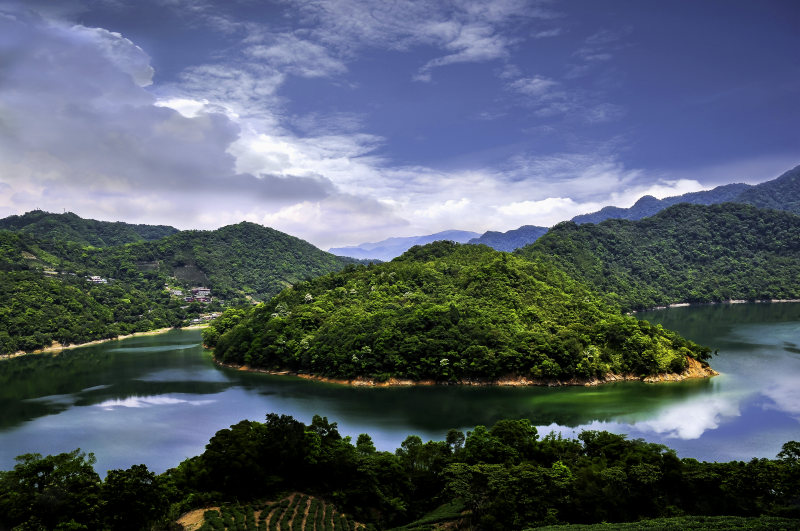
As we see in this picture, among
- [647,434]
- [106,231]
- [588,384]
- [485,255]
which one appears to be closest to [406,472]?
[647,434]

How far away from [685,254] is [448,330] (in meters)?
95.4

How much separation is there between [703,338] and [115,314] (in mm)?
83022

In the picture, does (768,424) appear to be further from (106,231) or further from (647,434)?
(106,231)

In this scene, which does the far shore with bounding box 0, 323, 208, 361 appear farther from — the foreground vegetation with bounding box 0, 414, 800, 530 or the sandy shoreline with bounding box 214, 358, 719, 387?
the foreground vegetation with bounding box 0, 414, 800, 530

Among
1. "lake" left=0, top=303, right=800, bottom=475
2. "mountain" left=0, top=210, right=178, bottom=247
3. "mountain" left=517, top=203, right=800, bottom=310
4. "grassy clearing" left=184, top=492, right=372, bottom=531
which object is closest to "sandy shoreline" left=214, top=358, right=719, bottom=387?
"lake" left=0, top=303, right=800, bottom=475

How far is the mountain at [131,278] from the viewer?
66562 millimetres

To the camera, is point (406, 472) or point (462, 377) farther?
point (462, 377)

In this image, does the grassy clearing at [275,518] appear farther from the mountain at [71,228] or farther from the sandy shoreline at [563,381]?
the mountain at [71,228]

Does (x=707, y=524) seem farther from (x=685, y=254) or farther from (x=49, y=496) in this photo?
(x=685, y=254)

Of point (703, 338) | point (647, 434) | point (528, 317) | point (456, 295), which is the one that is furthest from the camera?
point (703, 338)

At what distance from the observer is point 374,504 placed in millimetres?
18250

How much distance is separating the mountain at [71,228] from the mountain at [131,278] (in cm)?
2761

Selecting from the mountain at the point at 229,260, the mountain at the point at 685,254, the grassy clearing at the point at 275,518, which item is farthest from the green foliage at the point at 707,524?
the mountain at the point at 229,260

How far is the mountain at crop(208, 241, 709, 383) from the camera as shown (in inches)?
1593
